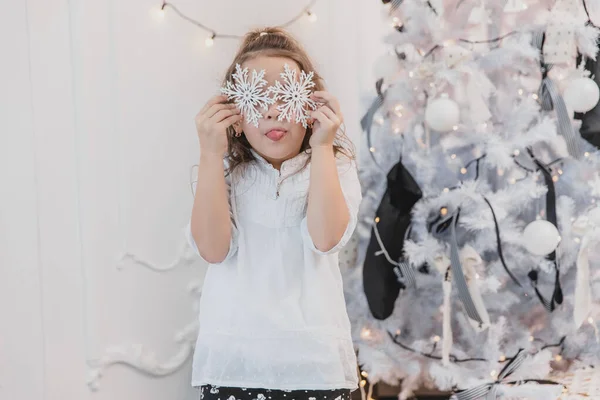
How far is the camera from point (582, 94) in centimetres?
173

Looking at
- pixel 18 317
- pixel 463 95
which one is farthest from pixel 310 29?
pixel 18 317

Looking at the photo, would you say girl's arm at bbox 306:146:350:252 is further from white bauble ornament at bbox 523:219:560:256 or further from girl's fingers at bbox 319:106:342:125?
white bauble ornament at bbox 523:219:560:256

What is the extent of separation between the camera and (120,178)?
5.66 ft

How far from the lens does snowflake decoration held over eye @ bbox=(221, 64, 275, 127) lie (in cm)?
131

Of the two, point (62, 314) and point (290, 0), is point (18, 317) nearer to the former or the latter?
point (62, 314)

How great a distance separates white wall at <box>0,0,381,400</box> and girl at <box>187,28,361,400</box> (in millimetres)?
432

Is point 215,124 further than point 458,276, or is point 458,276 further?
point 458,276

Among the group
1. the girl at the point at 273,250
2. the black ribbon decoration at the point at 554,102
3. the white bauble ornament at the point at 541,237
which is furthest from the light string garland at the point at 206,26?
the white bauble ornament at the point at 541,237

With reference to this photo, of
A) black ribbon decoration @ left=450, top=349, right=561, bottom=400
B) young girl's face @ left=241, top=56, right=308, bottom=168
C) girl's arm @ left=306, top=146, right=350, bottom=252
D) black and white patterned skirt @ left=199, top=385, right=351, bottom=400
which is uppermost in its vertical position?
young girl's face @ left=241, top=56, right=308, bottom=168

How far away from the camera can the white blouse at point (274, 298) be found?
131 cm

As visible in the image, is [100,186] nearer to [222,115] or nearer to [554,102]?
[222,115]

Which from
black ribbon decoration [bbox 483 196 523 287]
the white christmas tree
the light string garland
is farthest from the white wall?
black ribbon decoration [bbox 483 196 523 287]

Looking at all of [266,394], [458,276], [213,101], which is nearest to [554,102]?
[458,276]

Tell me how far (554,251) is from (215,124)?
1100mm
